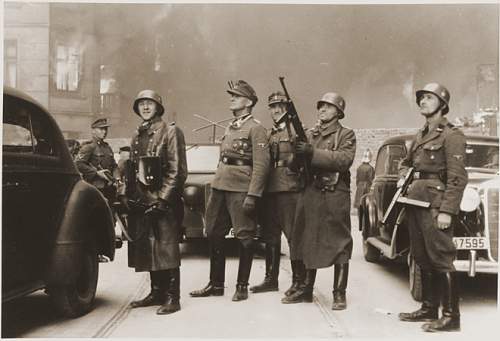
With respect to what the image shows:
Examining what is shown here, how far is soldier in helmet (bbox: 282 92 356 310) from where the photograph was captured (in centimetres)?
471

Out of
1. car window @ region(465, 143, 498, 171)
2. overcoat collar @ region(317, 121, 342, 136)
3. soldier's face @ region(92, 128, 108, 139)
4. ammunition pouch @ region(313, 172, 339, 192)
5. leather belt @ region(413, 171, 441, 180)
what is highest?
overcoat collar @ region(317, 121, 342, 136)

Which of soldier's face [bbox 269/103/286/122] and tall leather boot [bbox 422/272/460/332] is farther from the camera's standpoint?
soldier's face [bbox 269/103/286/122]

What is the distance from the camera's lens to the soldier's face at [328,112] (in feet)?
16.0

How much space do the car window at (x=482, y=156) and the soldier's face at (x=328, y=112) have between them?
183 centimetres

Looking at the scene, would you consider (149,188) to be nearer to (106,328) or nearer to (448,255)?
(106,328)

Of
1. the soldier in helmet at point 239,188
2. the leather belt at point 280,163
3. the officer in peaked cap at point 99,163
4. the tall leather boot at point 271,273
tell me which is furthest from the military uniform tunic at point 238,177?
the officer in peaked cap at point 99,163

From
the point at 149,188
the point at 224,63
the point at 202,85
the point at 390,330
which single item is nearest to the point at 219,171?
the point at 149,188

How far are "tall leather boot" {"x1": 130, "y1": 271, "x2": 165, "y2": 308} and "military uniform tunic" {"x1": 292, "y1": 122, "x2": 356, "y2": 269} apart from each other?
1250 mm

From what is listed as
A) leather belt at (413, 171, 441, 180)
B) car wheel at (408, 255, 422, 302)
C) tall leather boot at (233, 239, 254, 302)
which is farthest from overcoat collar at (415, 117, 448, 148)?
tall leather boot at (233, 239, 254, 302)

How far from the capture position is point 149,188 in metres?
4.60

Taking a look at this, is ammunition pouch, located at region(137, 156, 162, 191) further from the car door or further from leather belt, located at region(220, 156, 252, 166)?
leather belt, located at region(220, 156, 252, 166)

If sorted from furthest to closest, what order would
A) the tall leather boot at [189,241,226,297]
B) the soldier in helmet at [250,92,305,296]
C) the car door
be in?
the soldier in helmet at [250,92,305,296] < the tall leather boot at [189,241,226,297] < the car door

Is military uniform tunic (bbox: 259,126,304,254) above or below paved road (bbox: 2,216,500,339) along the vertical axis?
above

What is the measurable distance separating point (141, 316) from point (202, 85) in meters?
18.7
